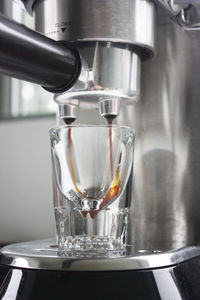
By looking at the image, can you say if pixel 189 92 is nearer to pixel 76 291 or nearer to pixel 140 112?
pixel 140 112

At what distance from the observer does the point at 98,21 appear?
1.22 ft

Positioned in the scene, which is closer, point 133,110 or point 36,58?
point 36,58

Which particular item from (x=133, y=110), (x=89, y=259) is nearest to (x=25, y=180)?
(x=133, y=110)

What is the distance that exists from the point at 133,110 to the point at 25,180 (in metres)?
0.64

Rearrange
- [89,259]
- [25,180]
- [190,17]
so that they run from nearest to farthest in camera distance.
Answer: [89,259] < [190,17] < [25,180]

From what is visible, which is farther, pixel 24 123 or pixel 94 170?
pixel 24 123

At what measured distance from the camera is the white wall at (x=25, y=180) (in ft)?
3.29

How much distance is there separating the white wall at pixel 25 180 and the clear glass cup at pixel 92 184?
0.61 metres

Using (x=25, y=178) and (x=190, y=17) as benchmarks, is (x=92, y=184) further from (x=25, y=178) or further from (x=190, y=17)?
(x=25, y=178)

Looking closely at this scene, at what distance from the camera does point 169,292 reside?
0.31m

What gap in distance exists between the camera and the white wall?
3.29ft

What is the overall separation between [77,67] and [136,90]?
2.3 inches

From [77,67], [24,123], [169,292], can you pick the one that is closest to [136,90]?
[77,67]

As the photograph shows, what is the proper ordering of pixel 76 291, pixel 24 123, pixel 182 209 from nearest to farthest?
pixel 76 291 < pixel 182 209 < pixel 24 123
